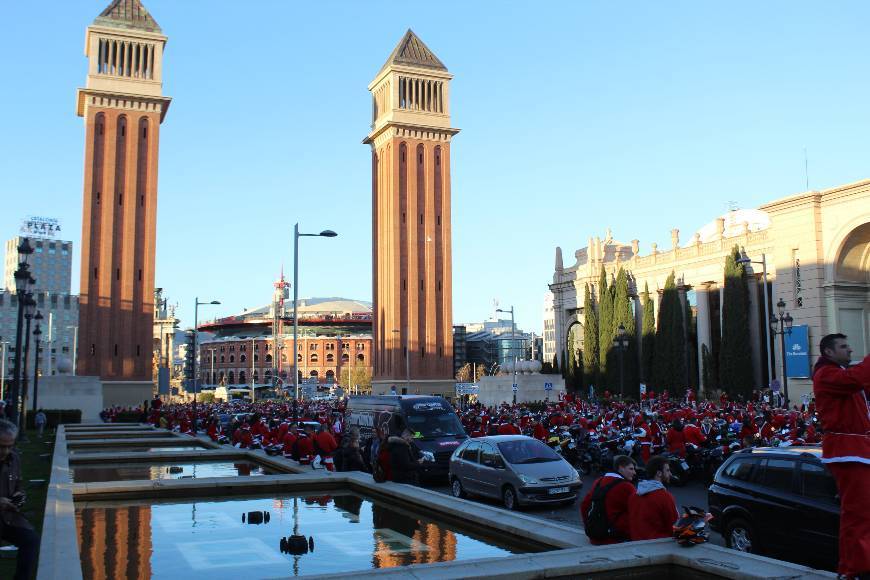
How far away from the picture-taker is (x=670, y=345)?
63844 millimetres

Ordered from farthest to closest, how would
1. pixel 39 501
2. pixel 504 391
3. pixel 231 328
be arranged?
pixel 231 328 → pixel 504 391 → pixel 39 501

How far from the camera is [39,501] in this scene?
1400 cm

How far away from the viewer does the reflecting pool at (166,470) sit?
20.1m

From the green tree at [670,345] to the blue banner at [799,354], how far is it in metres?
19.7

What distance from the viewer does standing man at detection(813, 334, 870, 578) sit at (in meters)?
5.30

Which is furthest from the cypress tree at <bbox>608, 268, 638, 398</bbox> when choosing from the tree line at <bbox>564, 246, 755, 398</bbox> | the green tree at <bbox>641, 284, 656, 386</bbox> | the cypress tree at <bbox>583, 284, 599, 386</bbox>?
the cypress tree at <bbox>583, 284, 599, 386</bbox>

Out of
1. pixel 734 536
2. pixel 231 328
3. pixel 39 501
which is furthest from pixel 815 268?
pixel 231 328

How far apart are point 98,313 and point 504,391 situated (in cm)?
3295

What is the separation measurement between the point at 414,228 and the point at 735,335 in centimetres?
3500

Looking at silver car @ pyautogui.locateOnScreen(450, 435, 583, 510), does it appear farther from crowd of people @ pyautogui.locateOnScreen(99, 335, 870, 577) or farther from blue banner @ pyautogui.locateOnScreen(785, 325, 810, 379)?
blue banner @ pyautogui.locateOnScreen(785, 325, 810, 379)

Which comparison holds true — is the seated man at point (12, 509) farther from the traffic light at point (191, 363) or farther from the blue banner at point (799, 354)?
the blue banner at point (799, 354)

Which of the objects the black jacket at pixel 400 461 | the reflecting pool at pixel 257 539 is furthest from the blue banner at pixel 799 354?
the reflecting pool at pixel 257 539

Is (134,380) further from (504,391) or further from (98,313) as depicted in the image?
(504,391)

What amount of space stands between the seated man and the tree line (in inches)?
1855
